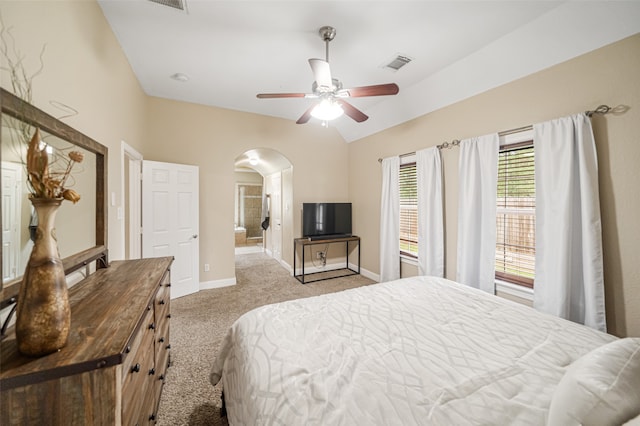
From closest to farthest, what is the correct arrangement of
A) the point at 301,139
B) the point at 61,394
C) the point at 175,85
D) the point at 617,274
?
the point at 61,394, the point at 617,274, the point at 175,85, the point at 301,139

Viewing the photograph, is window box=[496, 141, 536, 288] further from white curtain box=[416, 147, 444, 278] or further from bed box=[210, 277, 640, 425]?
bed box=[210, 277, 640, 425]

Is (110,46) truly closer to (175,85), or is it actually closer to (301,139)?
(175,85)

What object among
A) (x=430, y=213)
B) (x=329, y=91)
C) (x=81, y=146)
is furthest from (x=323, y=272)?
(x=81, y=146)

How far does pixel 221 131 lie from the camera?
3.94 m

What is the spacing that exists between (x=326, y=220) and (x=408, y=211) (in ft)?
4.93

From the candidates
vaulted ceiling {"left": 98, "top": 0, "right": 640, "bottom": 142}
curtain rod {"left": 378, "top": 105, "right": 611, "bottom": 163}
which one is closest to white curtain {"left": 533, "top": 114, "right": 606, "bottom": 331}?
curtain rod {"left": 378, "top": 105, "right": 611, "bottom": 163}

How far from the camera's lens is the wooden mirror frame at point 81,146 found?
2.96 feet

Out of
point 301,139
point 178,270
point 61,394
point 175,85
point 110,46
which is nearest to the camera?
point 61,394

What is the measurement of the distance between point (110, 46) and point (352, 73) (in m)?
2.39

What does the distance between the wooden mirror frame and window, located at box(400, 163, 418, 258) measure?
363 cm

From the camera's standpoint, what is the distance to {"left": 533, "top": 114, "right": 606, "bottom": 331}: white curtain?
6.30 ft

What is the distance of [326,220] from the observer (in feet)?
15.1

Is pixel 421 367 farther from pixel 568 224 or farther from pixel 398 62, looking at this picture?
pixel 398 62

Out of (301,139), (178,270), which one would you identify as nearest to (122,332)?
(178,270)
